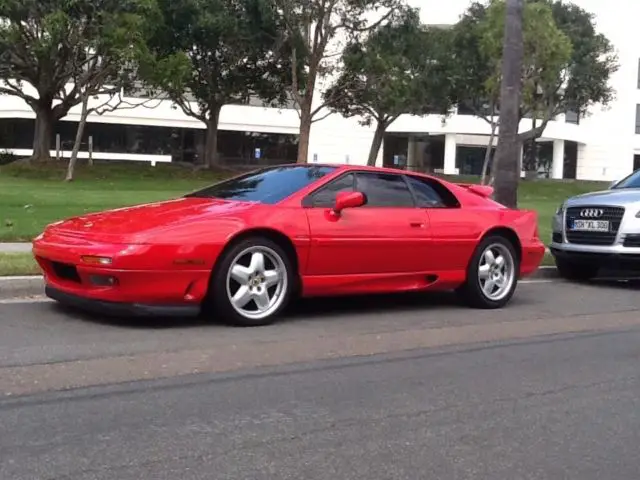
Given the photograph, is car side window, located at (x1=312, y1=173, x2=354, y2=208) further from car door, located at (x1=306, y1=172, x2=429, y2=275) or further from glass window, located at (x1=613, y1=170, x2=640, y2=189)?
glass window, located at (x1=613, y1=170, x2=640, y2=189)

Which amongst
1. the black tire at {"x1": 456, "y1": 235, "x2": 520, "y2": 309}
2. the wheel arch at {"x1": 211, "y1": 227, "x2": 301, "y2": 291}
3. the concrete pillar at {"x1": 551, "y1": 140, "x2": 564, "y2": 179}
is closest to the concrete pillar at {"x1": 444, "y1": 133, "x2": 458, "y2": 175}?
the concrete pillar at {"x1": 551, "y1": 140, "x2": 564, "y2": 179}

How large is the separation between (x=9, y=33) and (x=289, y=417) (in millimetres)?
26102

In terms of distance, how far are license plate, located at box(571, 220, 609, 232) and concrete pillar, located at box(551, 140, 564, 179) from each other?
1880 inches

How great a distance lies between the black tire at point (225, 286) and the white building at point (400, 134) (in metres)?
42.7

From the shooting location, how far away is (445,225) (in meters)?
8.15

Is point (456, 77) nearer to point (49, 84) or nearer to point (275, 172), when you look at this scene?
point (49, 84)

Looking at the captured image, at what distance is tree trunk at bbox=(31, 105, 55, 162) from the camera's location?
32.2 metres

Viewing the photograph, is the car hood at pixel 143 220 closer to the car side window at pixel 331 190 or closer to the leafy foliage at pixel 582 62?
the car side window at pixel 331 190

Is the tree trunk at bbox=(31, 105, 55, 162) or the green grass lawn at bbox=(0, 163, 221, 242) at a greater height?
the tree trunk at bbox=(31, 105, 55, 162)

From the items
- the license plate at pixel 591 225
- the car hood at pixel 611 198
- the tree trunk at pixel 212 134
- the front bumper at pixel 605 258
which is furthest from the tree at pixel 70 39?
the front bumper at pixel 605 258

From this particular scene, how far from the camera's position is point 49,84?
98.6 feet

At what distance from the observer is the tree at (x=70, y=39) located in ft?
86.4

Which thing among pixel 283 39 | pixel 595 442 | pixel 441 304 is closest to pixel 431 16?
pixel 283 39

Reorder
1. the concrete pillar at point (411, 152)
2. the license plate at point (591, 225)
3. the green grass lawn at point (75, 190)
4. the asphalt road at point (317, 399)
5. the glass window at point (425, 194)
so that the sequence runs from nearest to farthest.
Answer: the asphalt road at point (317, 399), the glass window at point (425, 194), the license plate at point (591, 225), the green grass lawn at point (75, 190), the concrete pillar at point (411, 152)
